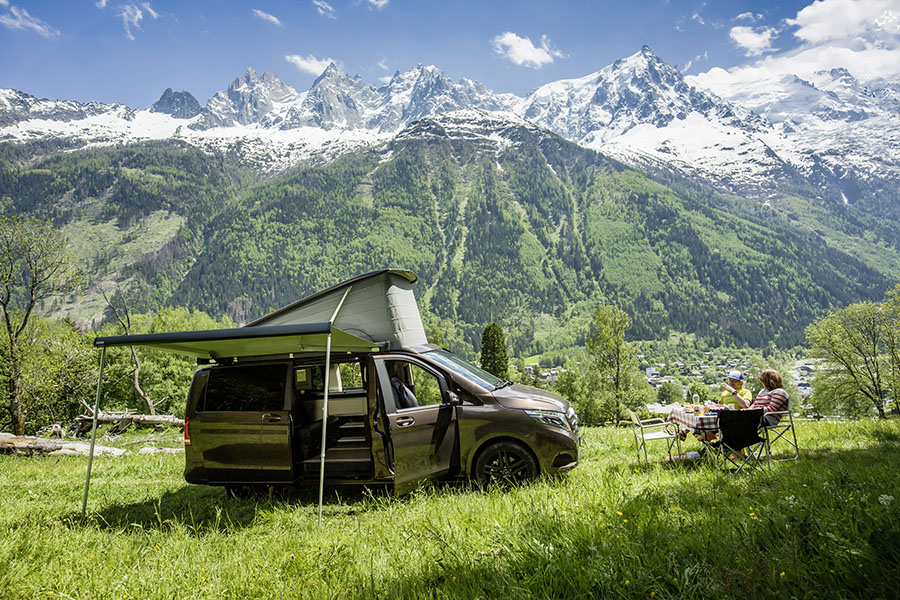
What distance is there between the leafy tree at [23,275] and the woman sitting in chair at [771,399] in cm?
2371

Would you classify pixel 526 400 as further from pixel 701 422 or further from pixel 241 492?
pixel 241 492

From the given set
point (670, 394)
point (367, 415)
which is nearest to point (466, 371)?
point (367, 415)

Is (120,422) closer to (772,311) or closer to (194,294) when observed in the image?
(194,294)

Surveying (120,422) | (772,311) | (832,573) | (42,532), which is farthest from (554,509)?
(772,311)

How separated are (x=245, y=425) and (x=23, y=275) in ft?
63.4

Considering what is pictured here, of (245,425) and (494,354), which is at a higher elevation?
(245,425)

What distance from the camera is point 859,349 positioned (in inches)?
1484

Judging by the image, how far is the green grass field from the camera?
298cm

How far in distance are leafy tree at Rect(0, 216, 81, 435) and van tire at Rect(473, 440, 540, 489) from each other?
2043 centimetres

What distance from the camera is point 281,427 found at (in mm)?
7035

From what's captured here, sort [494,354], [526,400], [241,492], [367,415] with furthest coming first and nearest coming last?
[494,354] < [241,492] < [367,415] < [526,400]

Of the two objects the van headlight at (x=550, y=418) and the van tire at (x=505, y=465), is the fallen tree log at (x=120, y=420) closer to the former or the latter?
the van tire at (x=505, y=465)

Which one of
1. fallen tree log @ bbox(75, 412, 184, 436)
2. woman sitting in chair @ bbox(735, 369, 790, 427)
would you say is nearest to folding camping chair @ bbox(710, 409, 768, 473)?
woman sitting in chair @ bbox(735, 369, 790, 427)

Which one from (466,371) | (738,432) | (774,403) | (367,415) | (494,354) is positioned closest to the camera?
(738,432)
